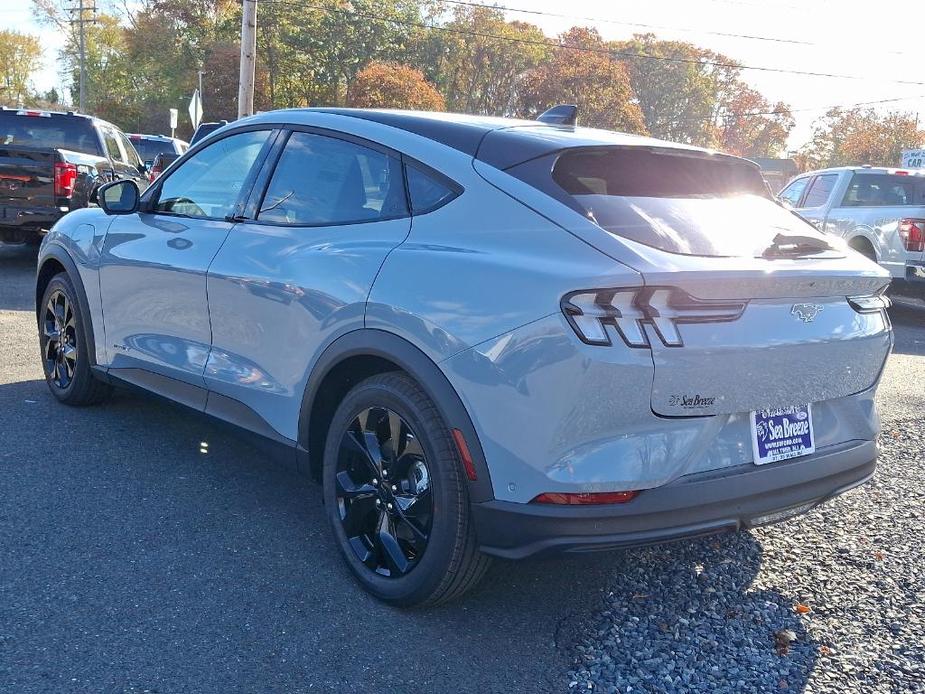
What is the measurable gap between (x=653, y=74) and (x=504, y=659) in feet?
228

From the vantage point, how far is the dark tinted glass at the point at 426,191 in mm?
3141

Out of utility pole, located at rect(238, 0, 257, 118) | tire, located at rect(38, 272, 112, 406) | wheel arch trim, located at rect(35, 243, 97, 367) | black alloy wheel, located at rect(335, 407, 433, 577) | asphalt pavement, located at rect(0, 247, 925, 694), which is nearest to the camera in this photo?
asphalt pavement, located at rect(0, 247, 925, 694)

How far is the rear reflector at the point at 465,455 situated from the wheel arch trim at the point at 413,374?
0.01 meters

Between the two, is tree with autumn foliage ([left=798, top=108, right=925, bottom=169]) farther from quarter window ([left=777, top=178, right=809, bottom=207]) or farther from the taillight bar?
the taillight bar

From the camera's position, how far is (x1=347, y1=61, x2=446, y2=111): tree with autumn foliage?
40938 millimetres

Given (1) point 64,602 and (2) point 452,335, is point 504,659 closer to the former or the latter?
(2) point 452,335

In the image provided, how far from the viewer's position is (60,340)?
5340mm

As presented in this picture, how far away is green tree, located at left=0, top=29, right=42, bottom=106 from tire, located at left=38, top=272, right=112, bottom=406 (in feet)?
257

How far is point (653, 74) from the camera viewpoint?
6725 centimetres

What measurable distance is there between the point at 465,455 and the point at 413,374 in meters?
0.33

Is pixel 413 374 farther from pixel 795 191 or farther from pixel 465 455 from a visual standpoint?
pixel 795 191

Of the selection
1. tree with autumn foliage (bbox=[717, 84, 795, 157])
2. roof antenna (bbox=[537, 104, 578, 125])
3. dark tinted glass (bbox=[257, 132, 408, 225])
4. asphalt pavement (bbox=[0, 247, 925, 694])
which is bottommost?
tree with autumn foliage (bbox=[717, 84, 795, 157])

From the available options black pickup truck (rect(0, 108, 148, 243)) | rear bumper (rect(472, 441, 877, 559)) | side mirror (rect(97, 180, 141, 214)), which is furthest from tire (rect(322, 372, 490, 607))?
black pickup truck (rect(0, 108, 148, 243))

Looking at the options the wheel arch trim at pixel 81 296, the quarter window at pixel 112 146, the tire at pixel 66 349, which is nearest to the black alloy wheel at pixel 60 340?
the tire at pixel 66 349
